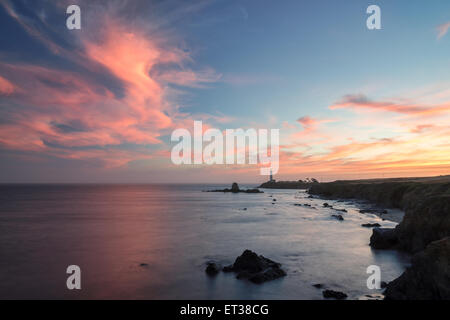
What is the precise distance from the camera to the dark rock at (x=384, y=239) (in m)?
28.8

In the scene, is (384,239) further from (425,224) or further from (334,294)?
(334,294)

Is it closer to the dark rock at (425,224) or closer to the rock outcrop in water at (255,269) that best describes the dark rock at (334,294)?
the rock outcrop in water at (255,269)

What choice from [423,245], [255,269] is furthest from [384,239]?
[255,269]

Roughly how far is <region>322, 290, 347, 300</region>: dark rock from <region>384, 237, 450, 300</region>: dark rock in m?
2.78

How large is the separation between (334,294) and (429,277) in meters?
5.52

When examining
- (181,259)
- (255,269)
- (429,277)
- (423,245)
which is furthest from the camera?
(181,259)

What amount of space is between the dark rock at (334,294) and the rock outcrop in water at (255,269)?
4.29 metres

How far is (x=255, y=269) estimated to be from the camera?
21922 mm

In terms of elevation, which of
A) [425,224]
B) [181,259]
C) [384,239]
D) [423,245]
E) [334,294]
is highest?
[425,224]

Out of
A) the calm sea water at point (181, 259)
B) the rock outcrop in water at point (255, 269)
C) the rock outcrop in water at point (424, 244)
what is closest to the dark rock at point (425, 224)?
the rock outcrop in water at point (424, 244)
